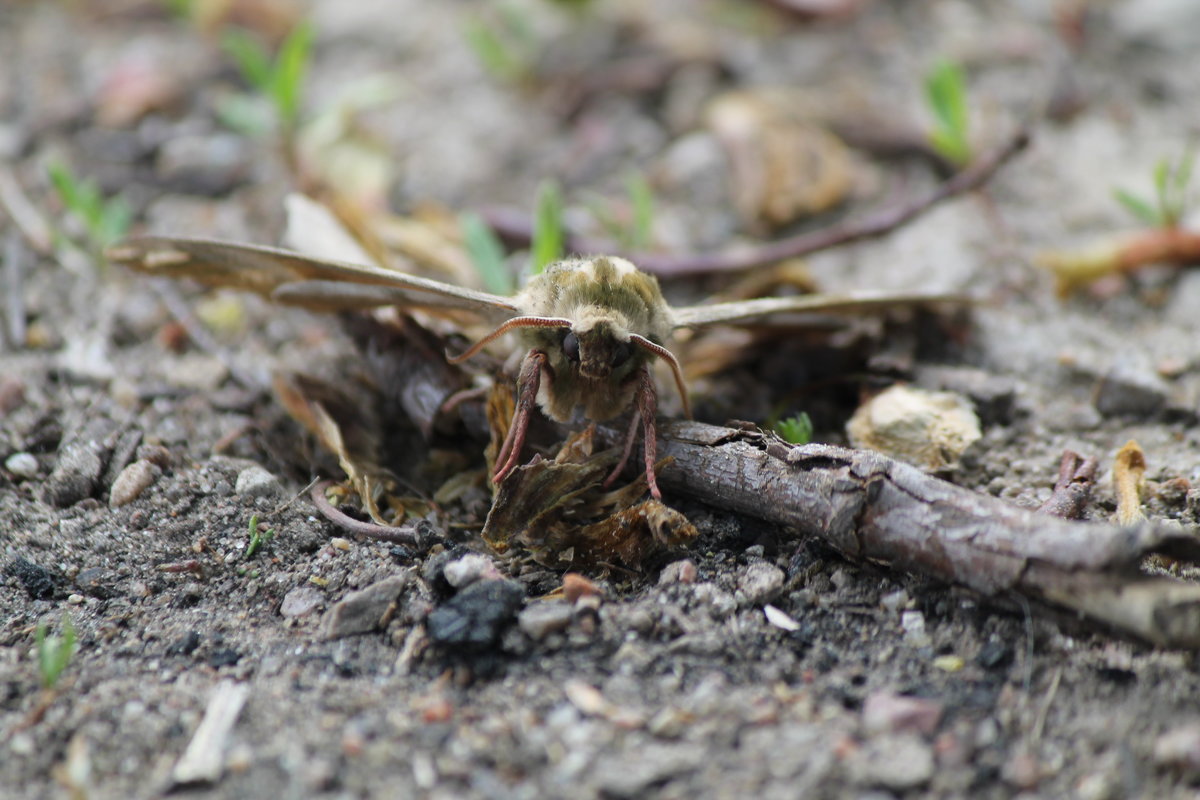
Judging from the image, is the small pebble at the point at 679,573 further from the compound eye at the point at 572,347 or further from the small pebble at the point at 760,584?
the compound eye at the point at 572,347

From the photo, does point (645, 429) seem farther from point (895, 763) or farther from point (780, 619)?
point (895, 763)

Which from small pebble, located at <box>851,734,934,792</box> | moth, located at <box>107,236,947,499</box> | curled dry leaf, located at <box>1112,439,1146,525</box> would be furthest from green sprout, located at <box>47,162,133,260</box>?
curled dry leaf, located at <box>1112,439,1146,525</box>

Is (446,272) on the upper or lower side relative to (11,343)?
upper

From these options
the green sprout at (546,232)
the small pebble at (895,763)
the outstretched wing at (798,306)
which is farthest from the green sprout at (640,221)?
the small pebble at (895,763)

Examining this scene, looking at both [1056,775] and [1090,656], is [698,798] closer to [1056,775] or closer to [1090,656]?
[1056,775]

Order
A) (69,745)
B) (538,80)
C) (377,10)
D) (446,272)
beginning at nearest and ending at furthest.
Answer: (69,745) → (446,272) → (538,80) → (377,10)

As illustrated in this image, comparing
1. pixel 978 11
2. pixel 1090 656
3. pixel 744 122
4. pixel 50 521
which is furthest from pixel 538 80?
pixel 1090 656
